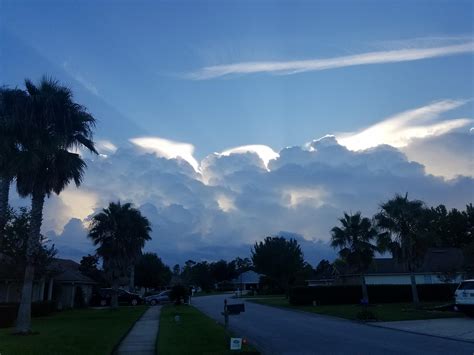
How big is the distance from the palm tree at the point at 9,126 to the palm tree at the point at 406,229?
2448 centimetres

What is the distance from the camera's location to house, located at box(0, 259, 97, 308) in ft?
107

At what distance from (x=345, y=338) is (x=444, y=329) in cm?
511

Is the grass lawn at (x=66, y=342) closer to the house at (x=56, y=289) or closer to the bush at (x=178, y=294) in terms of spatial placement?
the house at (x=56, y=289)

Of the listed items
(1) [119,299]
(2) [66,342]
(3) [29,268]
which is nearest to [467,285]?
(2) [66,342]

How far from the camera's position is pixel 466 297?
80.5 feet

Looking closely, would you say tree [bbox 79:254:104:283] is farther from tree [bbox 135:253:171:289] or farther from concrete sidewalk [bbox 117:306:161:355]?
concrete sidewalk [bbox 117:306:161:355]

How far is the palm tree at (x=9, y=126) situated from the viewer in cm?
2053

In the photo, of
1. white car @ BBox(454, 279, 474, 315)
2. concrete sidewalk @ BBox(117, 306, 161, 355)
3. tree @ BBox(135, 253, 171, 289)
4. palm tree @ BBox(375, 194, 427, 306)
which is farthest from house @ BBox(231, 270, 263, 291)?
concrete sidewalk @ BBox(117, 306, 161, 355)

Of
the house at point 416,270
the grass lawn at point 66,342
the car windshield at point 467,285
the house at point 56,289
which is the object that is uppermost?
the house at point 416,270

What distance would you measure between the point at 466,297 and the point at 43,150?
840 inches

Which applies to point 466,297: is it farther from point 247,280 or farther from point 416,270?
point 247,280

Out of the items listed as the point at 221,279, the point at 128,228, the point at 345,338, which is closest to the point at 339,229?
the point at 128,228

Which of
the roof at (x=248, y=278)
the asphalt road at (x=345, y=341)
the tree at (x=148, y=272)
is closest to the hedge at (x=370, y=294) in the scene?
the asphalt road at (x=345, y=341)

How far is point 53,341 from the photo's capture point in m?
16.2
